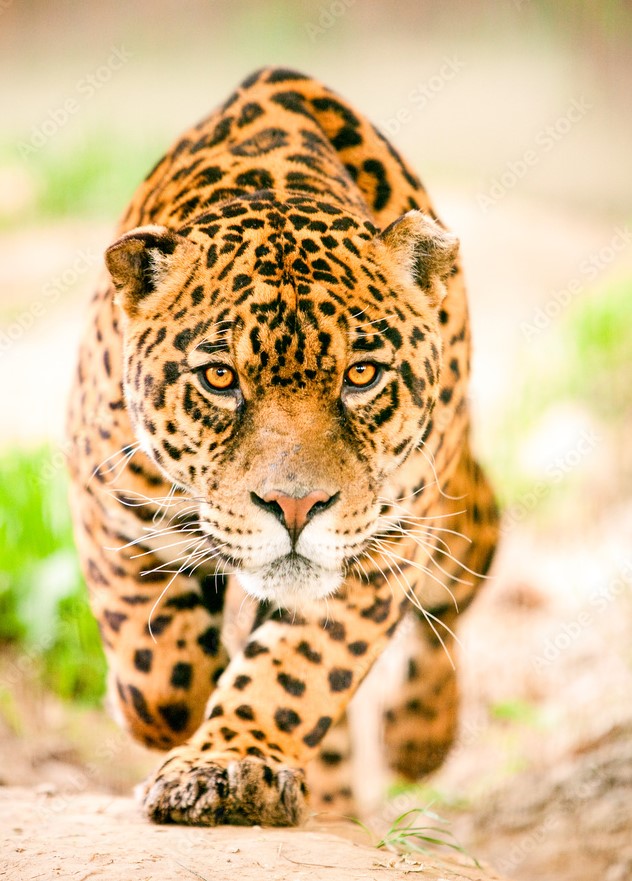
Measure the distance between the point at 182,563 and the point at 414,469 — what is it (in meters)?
0.85

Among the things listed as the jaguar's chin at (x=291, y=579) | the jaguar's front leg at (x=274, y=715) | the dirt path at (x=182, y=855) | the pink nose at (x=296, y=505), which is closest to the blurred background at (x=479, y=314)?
the jaguar's front leg at (x=274, y=715)

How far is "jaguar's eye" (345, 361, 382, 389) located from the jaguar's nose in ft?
1.28

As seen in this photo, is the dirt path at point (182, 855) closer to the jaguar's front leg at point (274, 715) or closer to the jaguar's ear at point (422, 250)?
the jaguar's front leg at point (274, 715)

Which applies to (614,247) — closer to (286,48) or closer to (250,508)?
(286,48)

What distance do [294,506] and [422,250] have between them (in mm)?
995

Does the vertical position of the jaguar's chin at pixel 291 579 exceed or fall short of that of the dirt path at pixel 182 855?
it exceeds it

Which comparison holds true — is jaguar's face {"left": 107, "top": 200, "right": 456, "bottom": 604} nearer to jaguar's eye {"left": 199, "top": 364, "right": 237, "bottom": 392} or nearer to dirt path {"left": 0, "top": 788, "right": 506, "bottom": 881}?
jaguar's eye {"left": 199, "top": 364, "right": 237, "bottom": 392}

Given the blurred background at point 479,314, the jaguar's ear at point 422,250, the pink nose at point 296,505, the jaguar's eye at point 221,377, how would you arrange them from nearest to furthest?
1. the pink nose at point 296,505
2. the jaguar's eye at point 221,377
3. the jaguar's ear at point 422,250
4. the blurred background at point 479,314

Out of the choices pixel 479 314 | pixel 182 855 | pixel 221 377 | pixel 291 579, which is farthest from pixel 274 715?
pixel 479 314

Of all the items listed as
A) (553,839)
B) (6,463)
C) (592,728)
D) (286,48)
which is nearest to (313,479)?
(553,839)

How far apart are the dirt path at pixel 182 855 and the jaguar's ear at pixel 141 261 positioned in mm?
1529

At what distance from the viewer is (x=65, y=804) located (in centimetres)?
390

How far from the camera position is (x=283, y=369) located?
3.42m

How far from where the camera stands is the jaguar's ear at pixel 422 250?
370cm
